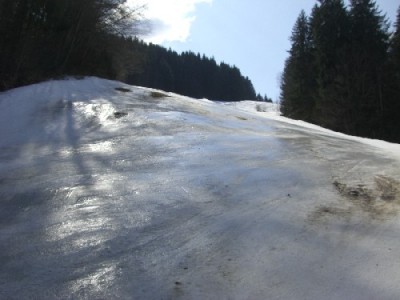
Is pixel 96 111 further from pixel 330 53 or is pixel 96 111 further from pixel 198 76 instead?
pixel 198 76

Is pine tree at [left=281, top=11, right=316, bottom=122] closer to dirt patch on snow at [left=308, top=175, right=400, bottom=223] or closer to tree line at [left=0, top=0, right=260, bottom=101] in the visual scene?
tree line at [left=0, top=0, right=260, bottom=101]

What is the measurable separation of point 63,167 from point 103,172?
68 centimetres

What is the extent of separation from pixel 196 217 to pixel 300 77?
32377mm

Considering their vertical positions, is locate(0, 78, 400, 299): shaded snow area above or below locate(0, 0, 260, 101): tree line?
below

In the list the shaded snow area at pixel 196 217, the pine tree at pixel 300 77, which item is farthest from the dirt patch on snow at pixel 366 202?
the pine tree at pixel 300 77

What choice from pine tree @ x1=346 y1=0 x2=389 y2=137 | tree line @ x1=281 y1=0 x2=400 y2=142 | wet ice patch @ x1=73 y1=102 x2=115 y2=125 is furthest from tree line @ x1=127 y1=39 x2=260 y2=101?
wet ice patch @ x1=73 y1=102 x2=115 y2=125

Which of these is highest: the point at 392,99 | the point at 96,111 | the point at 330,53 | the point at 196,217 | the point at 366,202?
the point at 330,53

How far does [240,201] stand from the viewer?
4594 mm

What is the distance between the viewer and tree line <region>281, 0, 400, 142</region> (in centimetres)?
2616

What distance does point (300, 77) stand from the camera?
34781 millimetres

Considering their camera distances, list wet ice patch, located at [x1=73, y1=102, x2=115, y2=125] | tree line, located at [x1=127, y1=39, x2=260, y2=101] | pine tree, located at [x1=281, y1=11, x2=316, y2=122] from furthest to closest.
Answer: tree line, located at [x1=127, y1=39, x2=260, y2=101] → pine tree, located at [x1=281, y1=11, x2=316, y2=122] → wet ice patch, located at [x1=73, y1=102, x2=115, y2=125]

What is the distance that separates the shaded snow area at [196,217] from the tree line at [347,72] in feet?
64.5

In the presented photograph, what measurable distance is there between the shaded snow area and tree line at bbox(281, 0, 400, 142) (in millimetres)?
19660

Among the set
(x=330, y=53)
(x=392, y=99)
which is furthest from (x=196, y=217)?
(x=330, y=53)
